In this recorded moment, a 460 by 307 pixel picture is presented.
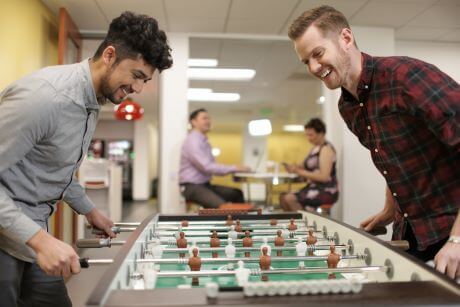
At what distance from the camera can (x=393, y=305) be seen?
84cm

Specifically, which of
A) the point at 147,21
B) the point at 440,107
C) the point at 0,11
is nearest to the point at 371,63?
the point at 440,107

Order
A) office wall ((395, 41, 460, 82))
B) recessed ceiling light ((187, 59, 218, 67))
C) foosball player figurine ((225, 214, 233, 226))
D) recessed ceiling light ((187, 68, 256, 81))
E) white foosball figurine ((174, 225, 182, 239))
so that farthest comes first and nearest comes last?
1. recessed ceiling light ((187, 68, 256, 81))
2. recessed ceiling light ((187, 59, 218, 67))
3. office wall ((395, 41, 460, 82))
4. foosball player figurine ((225, 214, 233, 226))
5. white foosball figurine ((174, 225, 182, 239))

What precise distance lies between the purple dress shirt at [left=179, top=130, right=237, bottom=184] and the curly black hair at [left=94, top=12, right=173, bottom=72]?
267 centimetres

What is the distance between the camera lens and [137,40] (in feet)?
4.93

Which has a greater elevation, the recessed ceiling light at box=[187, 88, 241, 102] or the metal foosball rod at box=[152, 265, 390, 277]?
the recessed ceiling light at box=[187, 88, 241, 102]

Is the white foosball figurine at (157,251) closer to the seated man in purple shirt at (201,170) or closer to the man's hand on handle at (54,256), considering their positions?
the man's hand on handle at (54,256)

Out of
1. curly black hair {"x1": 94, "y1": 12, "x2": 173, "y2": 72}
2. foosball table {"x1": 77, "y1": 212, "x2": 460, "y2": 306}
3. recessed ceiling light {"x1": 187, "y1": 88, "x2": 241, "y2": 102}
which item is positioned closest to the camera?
foosball table {"x1": 77, "y1": 212, "x2": 460, "y2": 306}

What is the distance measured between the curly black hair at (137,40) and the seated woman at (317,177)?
2.89m

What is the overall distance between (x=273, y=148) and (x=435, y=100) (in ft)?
45.4

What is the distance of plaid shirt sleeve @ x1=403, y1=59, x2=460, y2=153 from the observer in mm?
1286

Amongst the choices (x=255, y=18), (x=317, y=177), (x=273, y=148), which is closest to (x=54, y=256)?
(x=317, y=177)

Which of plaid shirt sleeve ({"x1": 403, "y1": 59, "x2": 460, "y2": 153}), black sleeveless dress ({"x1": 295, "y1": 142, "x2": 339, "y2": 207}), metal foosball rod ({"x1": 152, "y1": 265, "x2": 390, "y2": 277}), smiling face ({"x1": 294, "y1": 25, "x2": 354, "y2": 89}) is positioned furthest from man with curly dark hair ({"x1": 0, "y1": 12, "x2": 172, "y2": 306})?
black sleeveless dress ({"x1": 295, "y1": 142, "x2": 339, "y2": 207})

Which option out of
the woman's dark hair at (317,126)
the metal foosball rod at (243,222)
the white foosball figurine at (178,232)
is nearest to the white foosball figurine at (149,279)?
the white foosball figurine at (178,232)

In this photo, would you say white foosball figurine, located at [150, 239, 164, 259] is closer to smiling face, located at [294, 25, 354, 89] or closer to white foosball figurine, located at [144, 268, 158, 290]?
white foosball figurine, located at [144, 268, 158, 290]
